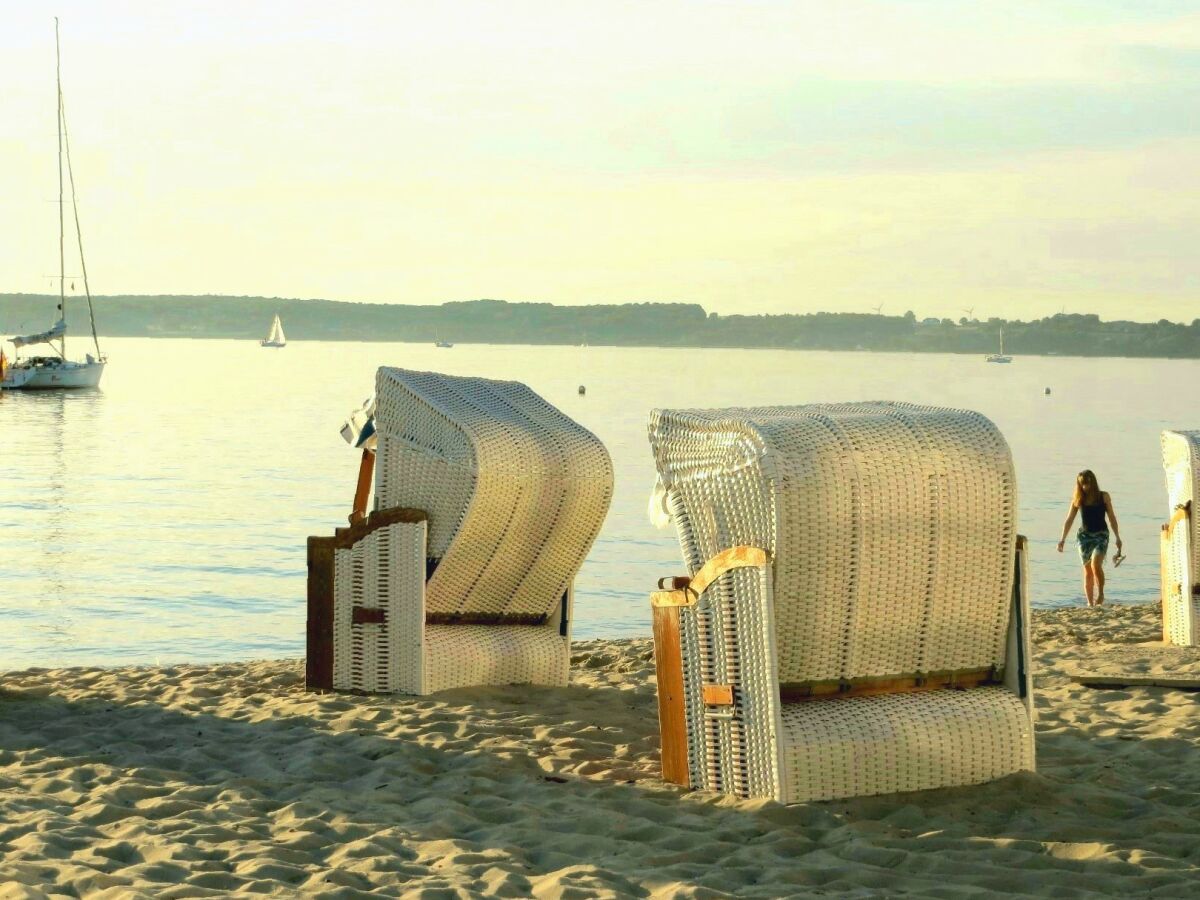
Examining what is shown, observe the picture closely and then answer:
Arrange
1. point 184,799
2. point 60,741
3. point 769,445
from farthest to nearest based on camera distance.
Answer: point 60,741 → point 184,799 → point 769,445

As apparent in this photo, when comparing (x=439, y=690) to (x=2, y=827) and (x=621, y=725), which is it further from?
(x=2, y=827)

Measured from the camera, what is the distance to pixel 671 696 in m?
6.59

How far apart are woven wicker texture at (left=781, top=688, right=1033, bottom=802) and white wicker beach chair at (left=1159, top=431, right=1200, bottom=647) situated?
16.6 feet

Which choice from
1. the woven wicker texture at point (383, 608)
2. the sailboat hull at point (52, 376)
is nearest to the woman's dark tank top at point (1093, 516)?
the woven wicker texture at point (383, 608)

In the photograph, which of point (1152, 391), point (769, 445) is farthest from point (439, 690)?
point (1152, 391)

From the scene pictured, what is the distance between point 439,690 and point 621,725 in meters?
1.20

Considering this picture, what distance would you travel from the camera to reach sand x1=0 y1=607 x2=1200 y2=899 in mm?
5277

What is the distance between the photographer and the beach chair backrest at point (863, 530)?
6.01 metres

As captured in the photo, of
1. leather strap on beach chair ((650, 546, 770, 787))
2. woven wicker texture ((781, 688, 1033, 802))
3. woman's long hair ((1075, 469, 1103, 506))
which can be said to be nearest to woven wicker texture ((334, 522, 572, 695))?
leather strap on beach chair ((650, 546, 770, 787))

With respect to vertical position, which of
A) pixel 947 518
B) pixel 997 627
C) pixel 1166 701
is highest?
pixel 947 518

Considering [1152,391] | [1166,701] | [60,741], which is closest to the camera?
[60,741]

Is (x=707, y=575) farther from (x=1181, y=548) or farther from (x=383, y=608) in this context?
(x=1181, y=548)

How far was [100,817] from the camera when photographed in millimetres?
6117

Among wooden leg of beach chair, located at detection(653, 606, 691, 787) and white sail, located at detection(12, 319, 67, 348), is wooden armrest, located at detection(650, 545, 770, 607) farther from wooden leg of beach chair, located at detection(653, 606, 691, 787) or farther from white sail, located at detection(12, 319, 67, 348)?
white sail, located at detection(12, 319, 67, 348)
